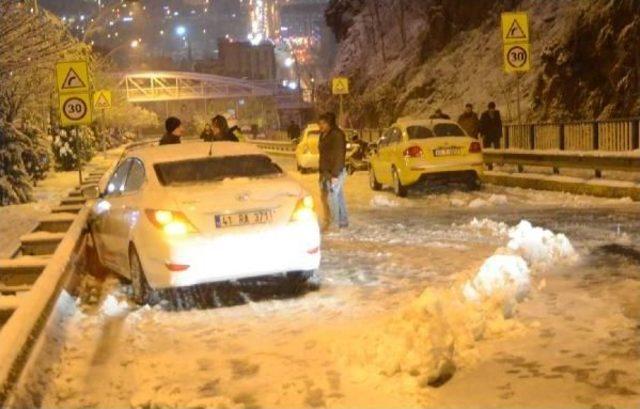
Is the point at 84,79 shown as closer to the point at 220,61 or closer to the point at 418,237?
the point at 418,237

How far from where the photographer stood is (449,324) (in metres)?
6.78

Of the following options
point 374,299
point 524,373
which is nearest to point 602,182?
point 374,299

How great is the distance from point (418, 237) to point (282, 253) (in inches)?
175

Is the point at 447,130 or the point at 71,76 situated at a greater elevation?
the point at 71,76

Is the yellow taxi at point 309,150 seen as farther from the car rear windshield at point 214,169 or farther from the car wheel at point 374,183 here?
the car rear windshield at point 214,169

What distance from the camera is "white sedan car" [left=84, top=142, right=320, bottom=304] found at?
860 cm

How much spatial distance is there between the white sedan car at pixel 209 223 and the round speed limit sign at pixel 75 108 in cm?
916

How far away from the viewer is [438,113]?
82.0ft

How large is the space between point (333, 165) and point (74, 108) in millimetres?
6696

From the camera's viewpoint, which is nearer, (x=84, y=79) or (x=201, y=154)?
(x=201, y=154)

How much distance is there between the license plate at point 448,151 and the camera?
62.0 feet

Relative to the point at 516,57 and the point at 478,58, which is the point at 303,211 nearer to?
the point at 516,57

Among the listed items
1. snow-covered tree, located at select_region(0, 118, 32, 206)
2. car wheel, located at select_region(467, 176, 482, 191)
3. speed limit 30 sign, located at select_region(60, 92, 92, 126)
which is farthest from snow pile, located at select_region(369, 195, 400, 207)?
snow-covered tree, located at select_region(0, 118, 32, 206)

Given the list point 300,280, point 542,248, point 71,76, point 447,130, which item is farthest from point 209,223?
point 447,130
